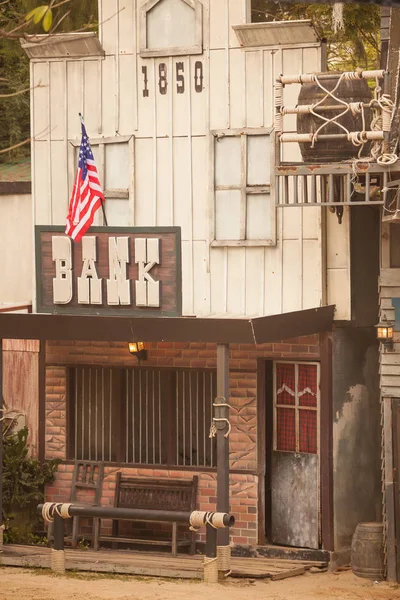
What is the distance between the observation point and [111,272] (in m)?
11.6

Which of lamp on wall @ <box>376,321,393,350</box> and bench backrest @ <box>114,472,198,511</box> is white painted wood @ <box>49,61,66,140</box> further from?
lamp on wall @ <box>376,321,393,350</box>

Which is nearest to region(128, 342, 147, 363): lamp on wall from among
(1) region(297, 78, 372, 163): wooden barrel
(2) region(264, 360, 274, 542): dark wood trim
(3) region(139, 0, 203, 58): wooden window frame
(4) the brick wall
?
(4) the brick wall

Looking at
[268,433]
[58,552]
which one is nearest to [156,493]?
[268,433]

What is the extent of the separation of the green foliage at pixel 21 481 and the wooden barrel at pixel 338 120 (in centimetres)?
551

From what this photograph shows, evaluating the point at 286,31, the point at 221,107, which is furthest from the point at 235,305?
the point at 286,31

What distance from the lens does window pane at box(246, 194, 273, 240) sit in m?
12.1

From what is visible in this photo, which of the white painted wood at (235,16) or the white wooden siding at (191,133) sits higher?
the white painted wood at (235,16)

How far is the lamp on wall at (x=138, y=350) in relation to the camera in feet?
41.4

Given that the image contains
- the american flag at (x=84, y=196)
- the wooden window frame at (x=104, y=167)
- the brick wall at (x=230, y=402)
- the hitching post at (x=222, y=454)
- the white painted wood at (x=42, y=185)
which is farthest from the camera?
the white painted wood at (x=42, y=185)

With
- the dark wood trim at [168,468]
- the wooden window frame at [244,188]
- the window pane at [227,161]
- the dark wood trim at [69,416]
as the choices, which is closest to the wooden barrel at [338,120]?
the wooden window frame at [244,188]

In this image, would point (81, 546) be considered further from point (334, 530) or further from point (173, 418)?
point (334, 530)

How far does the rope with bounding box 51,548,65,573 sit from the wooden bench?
5.67 ft

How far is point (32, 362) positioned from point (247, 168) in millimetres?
4118

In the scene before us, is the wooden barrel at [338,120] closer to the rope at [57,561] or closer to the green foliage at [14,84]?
the rope at [57,561]
